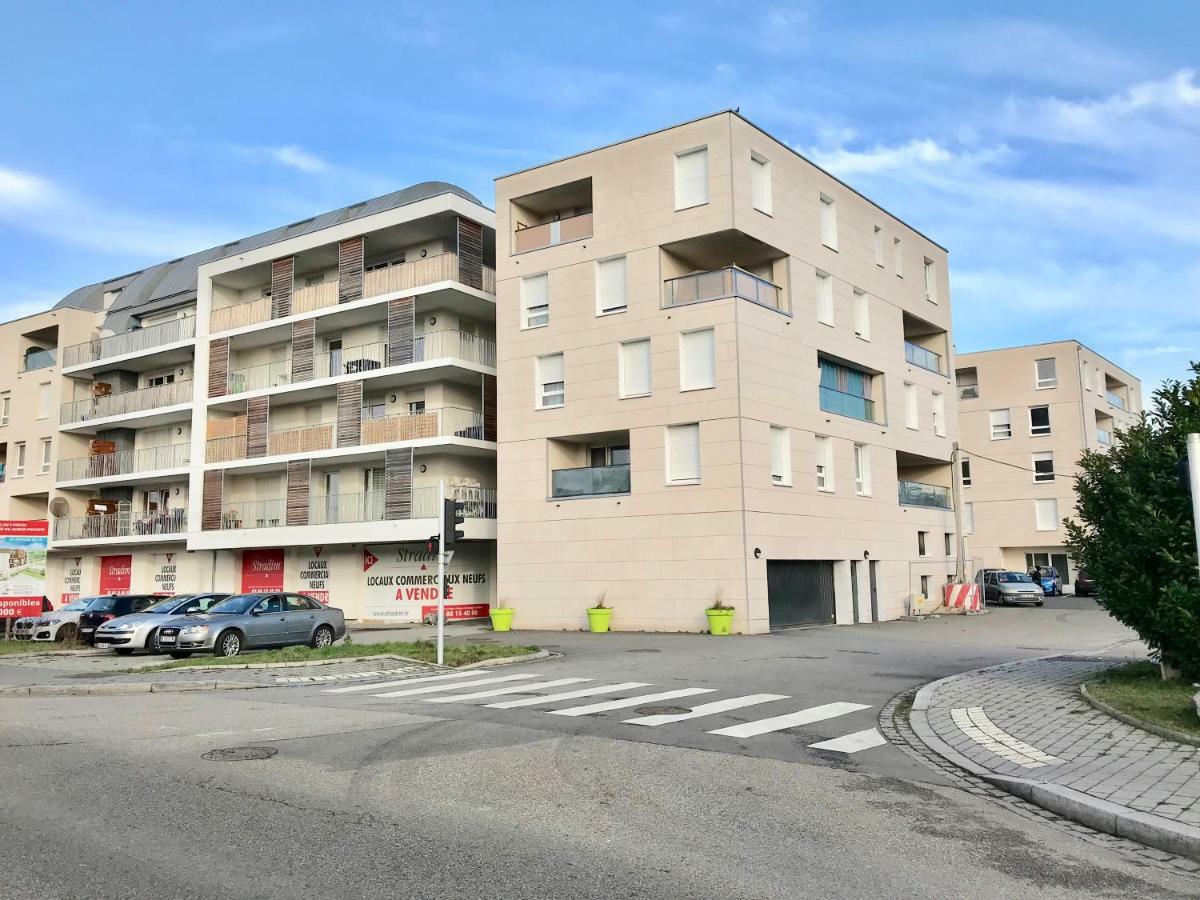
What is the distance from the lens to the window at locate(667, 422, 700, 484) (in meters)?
26.3

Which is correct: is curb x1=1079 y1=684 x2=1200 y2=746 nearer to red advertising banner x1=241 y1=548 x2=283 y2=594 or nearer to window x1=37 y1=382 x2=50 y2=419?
red advertising banner x1=241 y1=548 x2=283 y2=594

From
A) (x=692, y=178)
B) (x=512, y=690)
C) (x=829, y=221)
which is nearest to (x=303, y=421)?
(x=692, y=178)

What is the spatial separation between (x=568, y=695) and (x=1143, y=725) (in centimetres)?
695

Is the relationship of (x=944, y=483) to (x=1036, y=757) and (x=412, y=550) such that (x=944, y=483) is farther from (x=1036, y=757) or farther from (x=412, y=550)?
(x=1036, y=757)

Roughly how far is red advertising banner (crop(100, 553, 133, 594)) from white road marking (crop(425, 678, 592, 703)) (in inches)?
1269

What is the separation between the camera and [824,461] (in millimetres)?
29734

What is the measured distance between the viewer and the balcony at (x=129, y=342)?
3966 cm

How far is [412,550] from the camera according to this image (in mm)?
33344

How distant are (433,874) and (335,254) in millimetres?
33674

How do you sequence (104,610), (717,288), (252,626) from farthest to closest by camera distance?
(717,288)
(104,610)
(252,626)

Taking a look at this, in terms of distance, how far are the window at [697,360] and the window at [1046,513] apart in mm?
35645

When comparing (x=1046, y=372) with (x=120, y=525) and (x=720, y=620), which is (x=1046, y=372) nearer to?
(x=720, y=620)

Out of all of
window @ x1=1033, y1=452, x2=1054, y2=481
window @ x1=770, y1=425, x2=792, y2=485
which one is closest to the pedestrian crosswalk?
window @ x1=770, y1=425, x2=792, y2=485

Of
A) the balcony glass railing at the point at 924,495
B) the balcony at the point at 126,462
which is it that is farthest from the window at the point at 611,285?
the balcony at the point at 126,462
